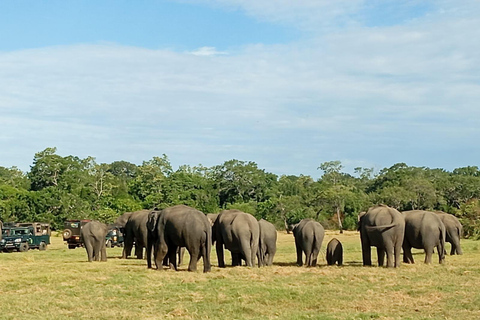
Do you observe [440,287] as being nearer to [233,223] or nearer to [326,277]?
[326,277]

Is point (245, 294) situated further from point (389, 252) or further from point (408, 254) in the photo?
point (408, 254)

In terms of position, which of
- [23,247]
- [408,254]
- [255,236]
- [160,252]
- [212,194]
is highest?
[212,194]

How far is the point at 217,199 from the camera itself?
9319cm

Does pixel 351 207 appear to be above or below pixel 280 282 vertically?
above

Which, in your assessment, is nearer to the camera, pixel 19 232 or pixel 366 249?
pixel 366 249

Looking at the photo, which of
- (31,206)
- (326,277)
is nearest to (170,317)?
(326,277)

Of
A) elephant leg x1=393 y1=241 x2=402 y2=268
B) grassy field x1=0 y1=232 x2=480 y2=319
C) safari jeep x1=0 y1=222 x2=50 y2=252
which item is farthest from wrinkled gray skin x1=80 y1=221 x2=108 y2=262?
safari jeep x1=0 y1=222 x2=50 y2=252

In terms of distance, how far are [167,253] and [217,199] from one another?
69.6 metres

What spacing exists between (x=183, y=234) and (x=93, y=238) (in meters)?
8.15

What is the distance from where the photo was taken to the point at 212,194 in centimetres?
9438

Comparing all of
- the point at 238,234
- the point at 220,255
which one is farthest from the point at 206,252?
the point at 220,255

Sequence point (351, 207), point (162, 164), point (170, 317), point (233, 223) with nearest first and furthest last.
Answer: point (170, 317)
point (233, 223)
point (351, 207)
point (162, 164)

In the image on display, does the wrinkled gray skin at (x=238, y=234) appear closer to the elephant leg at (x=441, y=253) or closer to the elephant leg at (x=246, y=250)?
the elephant leg at (x=246, y=250)

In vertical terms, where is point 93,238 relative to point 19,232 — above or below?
below
